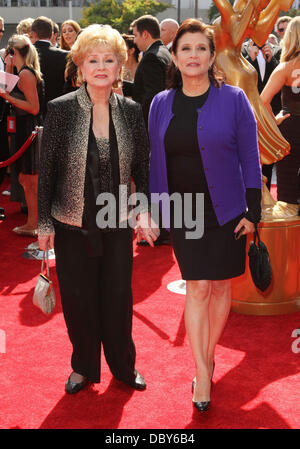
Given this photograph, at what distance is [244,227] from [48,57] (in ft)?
14.5

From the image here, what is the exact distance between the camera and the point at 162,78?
226 inches

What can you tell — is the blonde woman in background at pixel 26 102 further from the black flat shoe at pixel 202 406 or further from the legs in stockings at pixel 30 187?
the black flat shoe at pixel 202 406

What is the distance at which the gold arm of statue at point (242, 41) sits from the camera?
3939 millimetres

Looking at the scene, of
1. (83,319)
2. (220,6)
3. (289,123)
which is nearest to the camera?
(83,319)

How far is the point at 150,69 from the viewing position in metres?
5.71

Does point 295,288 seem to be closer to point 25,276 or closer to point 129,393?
point 129,393

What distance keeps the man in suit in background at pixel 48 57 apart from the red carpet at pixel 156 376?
2910mm

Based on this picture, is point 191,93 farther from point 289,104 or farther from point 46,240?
point 289,104

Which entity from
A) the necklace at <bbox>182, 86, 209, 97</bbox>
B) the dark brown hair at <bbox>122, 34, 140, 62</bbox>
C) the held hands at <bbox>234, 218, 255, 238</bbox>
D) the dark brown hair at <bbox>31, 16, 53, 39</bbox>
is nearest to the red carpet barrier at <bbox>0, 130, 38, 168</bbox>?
the dark brown hair at <bbox>31, 16, 53, 39</bbox>

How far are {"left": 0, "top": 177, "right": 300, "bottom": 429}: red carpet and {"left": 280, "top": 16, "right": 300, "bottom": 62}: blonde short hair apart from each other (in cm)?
181

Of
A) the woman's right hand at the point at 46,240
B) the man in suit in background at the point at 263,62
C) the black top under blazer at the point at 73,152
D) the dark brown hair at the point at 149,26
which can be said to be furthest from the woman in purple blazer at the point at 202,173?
the man in suit in background at the point at 263,62

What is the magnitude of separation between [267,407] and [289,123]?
2.57m
